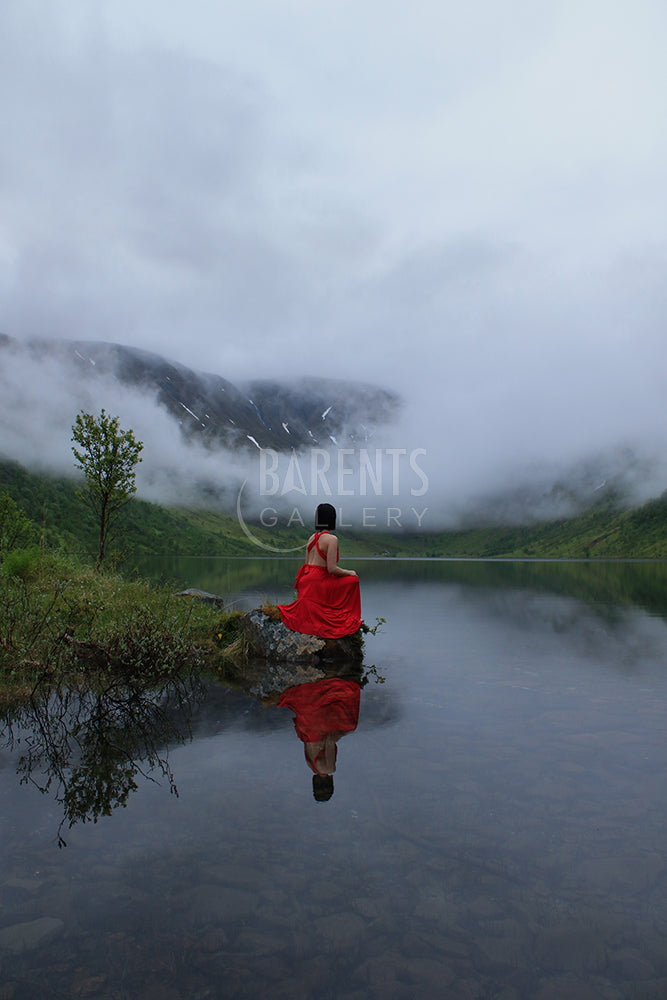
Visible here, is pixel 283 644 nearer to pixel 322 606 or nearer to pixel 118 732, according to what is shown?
pixel 322 606

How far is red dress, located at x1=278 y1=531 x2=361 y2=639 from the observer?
58.0 ft

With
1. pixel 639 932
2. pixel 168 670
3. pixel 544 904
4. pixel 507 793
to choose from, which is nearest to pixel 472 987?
pixel 544 904

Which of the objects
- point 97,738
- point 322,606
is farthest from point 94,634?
point 322,606

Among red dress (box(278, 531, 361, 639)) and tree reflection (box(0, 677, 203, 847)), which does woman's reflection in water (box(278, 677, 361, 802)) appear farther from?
tree reflection (box(0, 677, 203, 847))

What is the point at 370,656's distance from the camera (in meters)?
20.6

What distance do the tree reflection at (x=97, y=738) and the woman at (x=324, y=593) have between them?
4041mm

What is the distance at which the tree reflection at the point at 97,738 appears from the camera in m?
8.27

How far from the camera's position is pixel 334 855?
657 cm

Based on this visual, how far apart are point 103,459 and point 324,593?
16.2 m

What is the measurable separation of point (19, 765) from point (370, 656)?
43.0ft

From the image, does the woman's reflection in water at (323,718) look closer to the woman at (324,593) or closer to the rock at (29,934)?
the woman at (324,593)

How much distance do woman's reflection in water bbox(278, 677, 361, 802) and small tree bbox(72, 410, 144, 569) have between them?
683 inches

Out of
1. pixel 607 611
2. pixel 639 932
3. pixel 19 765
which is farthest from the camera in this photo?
pixel 607 611

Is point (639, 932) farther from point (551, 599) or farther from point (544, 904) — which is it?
point (551, 599)
